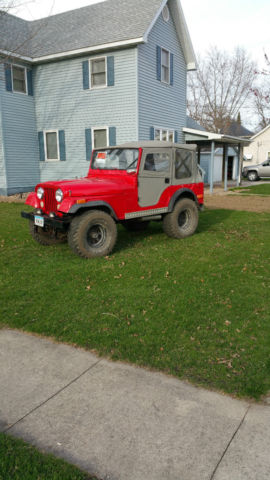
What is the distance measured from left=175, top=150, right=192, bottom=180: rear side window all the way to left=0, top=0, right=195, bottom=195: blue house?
8454mm

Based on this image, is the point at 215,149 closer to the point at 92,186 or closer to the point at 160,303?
the point at 92,186

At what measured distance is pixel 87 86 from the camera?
16.9 m

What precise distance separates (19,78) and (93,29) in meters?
4.16

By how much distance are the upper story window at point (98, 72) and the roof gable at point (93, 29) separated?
0.65 m

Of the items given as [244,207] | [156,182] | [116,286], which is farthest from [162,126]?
[116,286]

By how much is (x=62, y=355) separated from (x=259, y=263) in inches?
161

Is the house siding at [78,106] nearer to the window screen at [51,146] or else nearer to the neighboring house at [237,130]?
the window screen at [51,146]

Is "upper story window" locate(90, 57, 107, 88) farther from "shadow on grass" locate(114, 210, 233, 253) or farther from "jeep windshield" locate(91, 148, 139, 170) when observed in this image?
"jeep windshield" locate(91, 148, 139, 170)

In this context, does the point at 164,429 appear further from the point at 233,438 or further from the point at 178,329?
the point at 178,329

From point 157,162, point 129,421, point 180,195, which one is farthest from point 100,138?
A: point 129,421

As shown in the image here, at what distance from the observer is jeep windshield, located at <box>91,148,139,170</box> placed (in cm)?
735

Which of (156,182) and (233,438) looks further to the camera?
(156,182)

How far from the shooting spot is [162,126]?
18.0 meters

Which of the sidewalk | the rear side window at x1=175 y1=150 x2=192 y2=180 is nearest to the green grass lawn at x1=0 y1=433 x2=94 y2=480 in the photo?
the sidewalk
